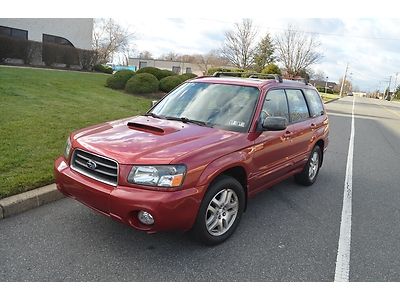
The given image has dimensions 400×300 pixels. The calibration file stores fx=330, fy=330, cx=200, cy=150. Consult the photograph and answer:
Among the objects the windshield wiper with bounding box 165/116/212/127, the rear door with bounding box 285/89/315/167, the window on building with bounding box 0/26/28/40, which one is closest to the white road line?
the rear door with bounding box 285/89/315/167

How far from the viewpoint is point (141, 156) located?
9.44 feet

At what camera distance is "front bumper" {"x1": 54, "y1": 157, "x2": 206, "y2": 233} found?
2764mm

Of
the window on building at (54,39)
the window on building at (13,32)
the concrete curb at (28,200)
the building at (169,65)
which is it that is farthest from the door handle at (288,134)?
the building at (169,65)

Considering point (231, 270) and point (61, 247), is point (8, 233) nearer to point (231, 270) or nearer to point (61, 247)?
point (61, 247)

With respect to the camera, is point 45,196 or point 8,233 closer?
point 8,233

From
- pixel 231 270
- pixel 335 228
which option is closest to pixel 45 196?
pixel 231 270

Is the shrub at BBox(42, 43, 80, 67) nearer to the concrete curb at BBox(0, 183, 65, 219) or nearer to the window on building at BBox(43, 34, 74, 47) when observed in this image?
the window on building at BBox(43, 34, 74, 47)

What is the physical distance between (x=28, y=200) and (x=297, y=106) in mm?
3754

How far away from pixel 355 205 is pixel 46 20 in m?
28.7

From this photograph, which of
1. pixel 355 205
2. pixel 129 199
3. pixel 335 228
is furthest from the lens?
pixel 355 205

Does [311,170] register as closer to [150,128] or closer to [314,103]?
[314,103]

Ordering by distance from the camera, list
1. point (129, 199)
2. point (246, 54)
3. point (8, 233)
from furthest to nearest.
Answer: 1. point (246, 54)
2. point (8, 233)
3. point (129, 199)

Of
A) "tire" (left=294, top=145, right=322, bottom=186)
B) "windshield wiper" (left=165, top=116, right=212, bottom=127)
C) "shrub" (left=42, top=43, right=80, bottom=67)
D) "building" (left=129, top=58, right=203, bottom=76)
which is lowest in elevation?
"tire" (left=294, top=145, right=322, bottom=186)

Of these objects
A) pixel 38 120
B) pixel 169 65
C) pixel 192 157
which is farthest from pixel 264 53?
pixel 192 157
